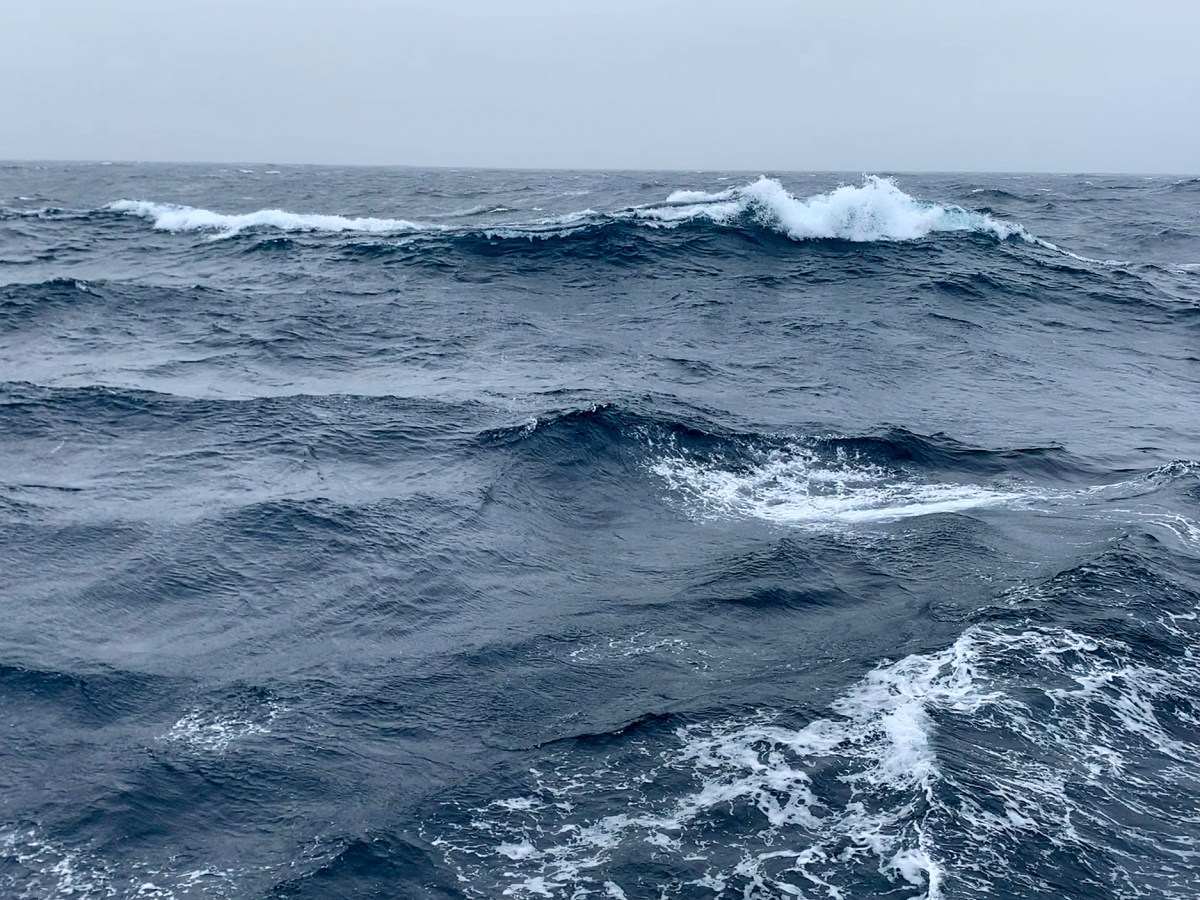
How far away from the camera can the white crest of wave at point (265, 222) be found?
46281 millimetres

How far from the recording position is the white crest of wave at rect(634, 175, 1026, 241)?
40.8m

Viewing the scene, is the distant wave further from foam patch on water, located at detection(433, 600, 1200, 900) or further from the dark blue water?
foam patch on water, located at detection(433, 600, 1200, 900)

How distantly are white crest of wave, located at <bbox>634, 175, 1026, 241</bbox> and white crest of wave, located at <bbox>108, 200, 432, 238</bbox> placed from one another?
12225 mm

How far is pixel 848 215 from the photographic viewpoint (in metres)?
41.6

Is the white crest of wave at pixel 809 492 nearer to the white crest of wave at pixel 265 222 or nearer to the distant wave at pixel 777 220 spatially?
the distant wave at pixel 777 220

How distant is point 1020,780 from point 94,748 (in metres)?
9.04

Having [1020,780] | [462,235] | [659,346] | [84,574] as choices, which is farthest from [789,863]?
[462,235]

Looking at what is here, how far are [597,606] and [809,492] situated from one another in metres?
5.43

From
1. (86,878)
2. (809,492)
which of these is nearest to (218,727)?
(86,878)

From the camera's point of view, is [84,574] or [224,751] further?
[84,574]

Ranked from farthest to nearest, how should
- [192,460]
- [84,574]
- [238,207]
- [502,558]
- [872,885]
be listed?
[238,207] → [192,460] → [502,558] → [84,574] → [872,885]

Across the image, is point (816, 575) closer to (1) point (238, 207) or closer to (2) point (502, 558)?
(2) point (502, 558)

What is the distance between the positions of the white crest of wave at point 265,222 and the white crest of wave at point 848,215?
1222cm

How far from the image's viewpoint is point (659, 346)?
26797mm
